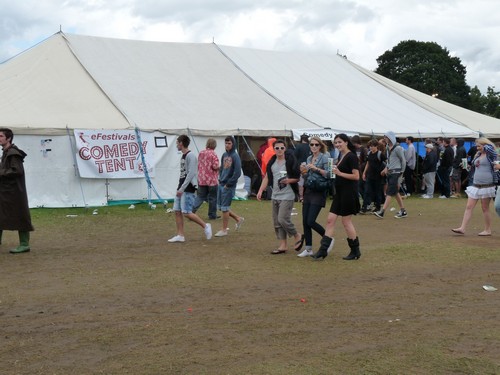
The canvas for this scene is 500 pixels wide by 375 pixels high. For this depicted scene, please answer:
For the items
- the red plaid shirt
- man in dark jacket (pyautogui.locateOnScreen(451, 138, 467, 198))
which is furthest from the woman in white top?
man in dark jacket (pyautogui.locateOnScreen(451, 138, 467, 198))

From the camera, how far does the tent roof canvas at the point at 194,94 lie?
16.8 meters

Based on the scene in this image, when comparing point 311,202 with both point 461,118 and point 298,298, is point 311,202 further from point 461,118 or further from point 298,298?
point 461,118

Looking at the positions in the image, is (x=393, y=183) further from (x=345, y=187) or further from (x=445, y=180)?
(x=445, y=180)

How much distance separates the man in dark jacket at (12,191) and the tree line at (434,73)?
54385 mm

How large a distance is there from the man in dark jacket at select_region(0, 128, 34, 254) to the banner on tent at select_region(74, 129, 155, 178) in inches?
268

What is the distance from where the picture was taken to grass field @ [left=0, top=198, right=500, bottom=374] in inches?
184

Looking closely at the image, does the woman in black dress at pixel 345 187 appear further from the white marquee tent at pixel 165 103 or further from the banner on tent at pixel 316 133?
the banner on tent at pixel 316 133

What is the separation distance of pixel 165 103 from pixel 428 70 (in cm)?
4773

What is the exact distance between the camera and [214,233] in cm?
1153

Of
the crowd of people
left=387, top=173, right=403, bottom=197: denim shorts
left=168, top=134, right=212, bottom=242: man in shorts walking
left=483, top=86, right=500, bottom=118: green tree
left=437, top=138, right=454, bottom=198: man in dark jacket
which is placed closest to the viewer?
the crowd of people

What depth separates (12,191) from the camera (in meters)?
9.08

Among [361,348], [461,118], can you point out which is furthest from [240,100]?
[361,348]

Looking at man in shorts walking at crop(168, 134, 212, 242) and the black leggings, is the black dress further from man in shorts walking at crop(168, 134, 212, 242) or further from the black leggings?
man in shorts walking at crop(168, 134, 212, 242)

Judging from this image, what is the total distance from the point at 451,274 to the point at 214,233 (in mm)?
4784
